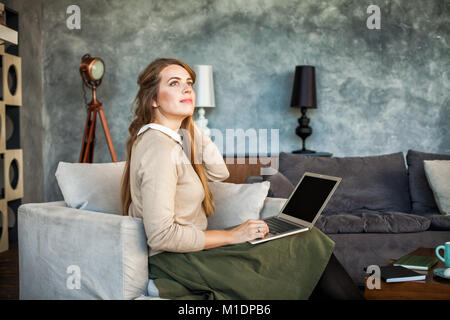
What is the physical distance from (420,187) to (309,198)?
1.92m

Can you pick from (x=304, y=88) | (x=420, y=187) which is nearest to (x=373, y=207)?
(x=420, y=187)

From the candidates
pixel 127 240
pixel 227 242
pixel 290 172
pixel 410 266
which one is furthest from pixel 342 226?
pixel 127 240

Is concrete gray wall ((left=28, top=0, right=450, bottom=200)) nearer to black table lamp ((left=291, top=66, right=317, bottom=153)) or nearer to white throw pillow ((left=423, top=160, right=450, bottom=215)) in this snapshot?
black table lamp ((left=291, top=66, right=317, bottom=153))

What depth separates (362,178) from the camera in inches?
130

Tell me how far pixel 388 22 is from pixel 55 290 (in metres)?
4.10

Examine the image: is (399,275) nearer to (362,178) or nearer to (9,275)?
(362,178)

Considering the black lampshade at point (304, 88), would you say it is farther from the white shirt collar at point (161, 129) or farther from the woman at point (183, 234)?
the white shirt collar at point (161, 129)

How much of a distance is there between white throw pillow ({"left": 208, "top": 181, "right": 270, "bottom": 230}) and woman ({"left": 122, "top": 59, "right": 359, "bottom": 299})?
24 cm

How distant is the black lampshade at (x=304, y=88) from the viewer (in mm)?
4141

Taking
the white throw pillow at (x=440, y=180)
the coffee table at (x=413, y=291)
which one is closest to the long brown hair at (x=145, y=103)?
the coffee table at (x=413, y=291)

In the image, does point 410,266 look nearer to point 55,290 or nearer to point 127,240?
point 127,240

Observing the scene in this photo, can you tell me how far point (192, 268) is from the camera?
1415mm

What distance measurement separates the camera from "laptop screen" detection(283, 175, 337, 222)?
1.61 meters
